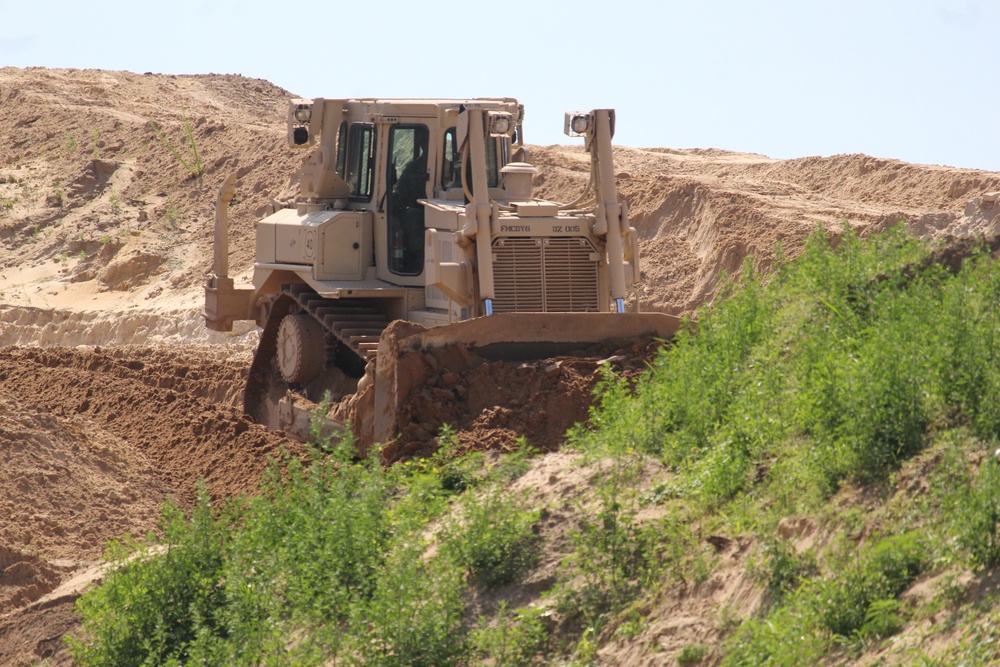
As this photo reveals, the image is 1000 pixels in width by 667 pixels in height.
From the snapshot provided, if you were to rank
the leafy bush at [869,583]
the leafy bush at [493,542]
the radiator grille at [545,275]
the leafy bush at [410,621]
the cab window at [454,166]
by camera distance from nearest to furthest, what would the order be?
the leafy bush at [869,583] → the leafy bush at [410,621] → the leafy bush at [493,542] → the radiator grille at [545,275] → the cab window at [454,166]

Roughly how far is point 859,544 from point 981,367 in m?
1.07

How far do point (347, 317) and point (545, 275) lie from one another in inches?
75.9

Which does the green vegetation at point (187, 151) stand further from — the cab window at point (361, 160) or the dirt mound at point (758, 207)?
the cab window at point (361, 160)

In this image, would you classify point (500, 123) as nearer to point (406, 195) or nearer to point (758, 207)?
point (406, 195)

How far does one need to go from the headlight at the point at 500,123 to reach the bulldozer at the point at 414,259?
0.05 ft

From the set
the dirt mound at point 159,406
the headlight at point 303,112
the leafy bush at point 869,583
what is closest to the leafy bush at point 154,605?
the dirt mound at point 159,406

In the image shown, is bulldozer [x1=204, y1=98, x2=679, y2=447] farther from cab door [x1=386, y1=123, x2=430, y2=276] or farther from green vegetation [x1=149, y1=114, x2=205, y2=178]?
green vegetation [x1=149, y1=114, x2=205, y2=178]

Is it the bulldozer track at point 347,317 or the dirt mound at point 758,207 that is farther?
the dirt mound at point 758,207

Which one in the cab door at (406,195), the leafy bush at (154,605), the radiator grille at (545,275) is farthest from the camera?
the cab door at (406,195)

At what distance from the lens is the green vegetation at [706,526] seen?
5449mm

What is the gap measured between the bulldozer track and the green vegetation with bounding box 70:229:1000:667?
3.18 m

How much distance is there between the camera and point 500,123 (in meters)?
11.6

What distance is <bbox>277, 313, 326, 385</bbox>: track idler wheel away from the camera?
12578 mm

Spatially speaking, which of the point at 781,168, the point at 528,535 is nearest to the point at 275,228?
the point at 528,535
